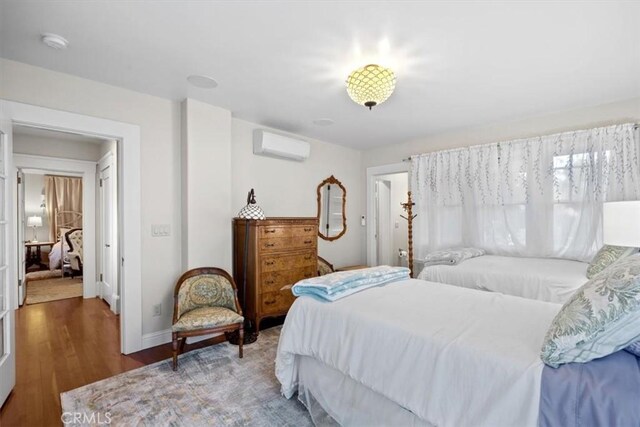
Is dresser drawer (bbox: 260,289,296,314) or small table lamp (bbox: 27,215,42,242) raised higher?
small table lamp (bbox: 27,215,42,242)

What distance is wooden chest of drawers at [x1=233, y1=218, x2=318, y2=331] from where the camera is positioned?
10.3ft

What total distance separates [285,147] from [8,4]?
2.58 metres

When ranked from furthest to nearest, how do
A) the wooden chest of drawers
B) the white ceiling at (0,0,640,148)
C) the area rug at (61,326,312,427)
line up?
1. the wooden chest of drawers
2. the area rug at (61,326,312,427)
3. the white ceiling at (0,0,640,148)

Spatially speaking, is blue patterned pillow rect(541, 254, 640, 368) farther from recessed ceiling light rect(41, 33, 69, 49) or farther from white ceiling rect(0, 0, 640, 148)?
recessed ceiling light rect(41, 33, 69, 49)

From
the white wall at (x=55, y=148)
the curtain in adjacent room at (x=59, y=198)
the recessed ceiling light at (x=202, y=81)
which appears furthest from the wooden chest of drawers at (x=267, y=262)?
the curtain in adjacent room at (x=59, y=198)

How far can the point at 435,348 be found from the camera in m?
1.23

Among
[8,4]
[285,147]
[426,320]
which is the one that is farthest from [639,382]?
[285,147]

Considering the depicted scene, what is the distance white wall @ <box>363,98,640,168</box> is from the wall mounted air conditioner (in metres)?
1.47

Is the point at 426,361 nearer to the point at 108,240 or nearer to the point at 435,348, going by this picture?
the point at 435,348

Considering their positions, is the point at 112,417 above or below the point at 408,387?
below

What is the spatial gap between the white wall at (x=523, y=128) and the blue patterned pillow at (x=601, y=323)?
2.86 m

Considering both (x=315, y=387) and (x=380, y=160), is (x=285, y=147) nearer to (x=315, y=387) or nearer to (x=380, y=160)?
(x=380, y=160)

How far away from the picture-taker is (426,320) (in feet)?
4.74

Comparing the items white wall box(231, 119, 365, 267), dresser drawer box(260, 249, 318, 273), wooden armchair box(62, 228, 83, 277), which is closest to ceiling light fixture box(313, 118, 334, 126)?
white wall box(231, 119, 365, 267)
